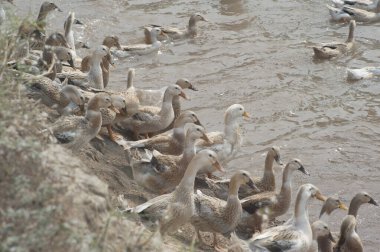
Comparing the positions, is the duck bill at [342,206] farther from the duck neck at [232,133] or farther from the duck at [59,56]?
the duck at [59,56]

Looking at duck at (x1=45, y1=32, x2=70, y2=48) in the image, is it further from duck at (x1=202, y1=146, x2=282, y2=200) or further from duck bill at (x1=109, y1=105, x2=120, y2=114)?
duck at (x1=202, y1=146, x2=282, y2=200)

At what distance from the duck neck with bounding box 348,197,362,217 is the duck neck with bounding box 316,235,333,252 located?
2.29ft

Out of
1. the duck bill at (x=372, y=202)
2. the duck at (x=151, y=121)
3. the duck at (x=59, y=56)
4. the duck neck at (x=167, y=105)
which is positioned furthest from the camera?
the duck at (x=59, y=56)

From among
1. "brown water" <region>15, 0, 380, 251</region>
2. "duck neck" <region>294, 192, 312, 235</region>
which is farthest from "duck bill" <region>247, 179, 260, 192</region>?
"brown water" <region>15, 0, 380, 251</region>

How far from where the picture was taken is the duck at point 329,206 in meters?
9.45

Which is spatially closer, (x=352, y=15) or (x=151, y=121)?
(x=151, y=121)

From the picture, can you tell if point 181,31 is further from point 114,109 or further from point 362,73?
point 114,109

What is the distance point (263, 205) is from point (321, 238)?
84cm

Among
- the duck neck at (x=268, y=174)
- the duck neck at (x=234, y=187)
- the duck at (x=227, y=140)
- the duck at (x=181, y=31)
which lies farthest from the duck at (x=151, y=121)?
the duck at (x=181, y=31)

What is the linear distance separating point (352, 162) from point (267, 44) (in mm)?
5572

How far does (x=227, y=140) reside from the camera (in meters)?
10.9

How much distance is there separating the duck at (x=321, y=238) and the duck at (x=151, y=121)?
10.5 feet

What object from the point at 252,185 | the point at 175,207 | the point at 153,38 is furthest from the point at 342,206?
the point at 153,38

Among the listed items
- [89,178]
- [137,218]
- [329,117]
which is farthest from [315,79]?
[89,178]
